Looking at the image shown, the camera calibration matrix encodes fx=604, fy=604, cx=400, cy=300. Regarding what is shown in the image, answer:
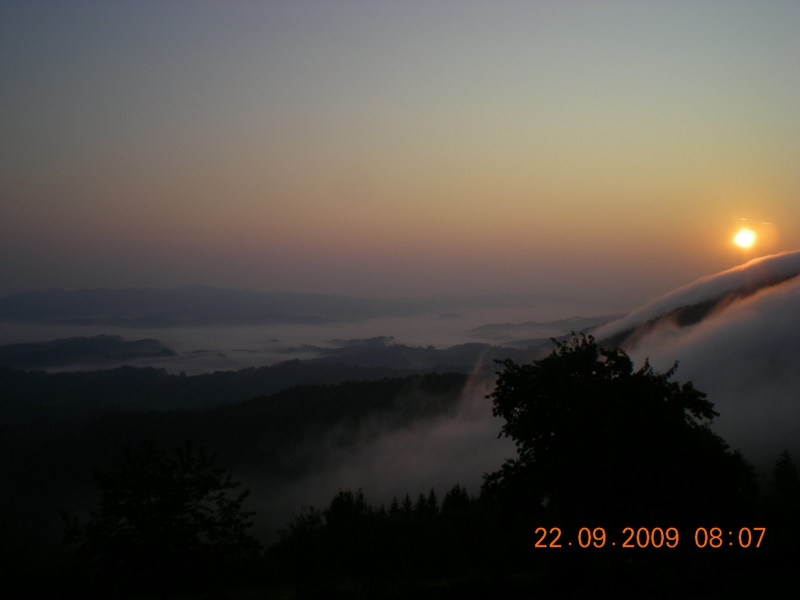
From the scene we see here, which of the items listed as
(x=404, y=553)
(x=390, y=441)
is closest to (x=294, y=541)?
(x=404, y=553)

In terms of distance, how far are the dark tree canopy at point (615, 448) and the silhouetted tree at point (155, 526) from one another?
1179 cm

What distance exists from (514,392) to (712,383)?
10518 cm

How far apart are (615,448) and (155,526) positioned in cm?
1610

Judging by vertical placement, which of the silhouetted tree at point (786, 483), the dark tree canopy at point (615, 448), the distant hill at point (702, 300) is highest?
the distant hill at point (702, 300)

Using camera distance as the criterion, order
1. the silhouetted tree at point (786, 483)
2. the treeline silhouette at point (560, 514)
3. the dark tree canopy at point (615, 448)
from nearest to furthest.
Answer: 1. the treeline silhouette at point (560, 514)
2. the dark tree canopy at point (615, 448)
3. the silhouetted tree at point (786, 483)

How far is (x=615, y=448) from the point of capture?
22141 mm

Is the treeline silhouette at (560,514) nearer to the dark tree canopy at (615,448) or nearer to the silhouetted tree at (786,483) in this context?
the dark tree canopy at (615,448)

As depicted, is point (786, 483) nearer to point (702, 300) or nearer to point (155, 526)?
point (155, 526)

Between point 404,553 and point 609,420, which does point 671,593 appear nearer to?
point 609,420
